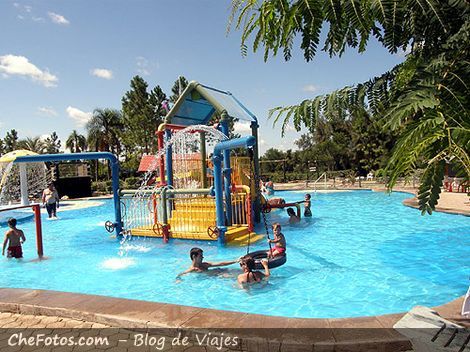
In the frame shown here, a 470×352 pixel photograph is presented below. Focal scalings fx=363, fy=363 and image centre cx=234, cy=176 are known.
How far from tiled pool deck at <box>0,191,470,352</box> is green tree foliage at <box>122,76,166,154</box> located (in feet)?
125

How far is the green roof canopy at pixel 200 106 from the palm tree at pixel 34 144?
51.6 meters

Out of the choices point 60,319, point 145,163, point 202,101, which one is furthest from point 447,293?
point 145,163

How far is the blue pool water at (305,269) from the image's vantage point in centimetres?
638

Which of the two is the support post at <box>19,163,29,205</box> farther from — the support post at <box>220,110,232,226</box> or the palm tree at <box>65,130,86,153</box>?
the palm tree at <box>65,130,86,153</box>

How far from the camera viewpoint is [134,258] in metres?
10.0

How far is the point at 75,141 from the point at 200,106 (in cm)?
4735

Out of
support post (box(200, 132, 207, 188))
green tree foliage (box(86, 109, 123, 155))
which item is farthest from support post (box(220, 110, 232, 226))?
green tree foliage (box(86, 109, 123, 155))

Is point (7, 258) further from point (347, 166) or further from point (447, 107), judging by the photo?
point (347, 166)

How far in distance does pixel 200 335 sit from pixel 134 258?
6.51 m

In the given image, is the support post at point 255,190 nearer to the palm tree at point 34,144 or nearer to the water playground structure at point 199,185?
the water playground structure at point 199,185

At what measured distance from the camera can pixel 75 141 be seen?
55531 mm

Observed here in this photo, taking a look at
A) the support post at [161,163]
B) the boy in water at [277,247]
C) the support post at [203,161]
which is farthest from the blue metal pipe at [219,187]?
the support post at [203,161]

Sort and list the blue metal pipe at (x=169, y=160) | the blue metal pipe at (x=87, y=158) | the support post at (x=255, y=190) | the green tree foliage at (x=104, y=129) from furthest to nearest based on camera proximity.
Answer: the green tree foliage at (x=104, y=129) → the support post at (x=255, y=190) → the blue metal pipe at (x=169, y=160) → the blue metal pipe at (x=87, y=158)

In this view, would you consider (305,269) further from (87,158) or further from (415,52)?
(87,158)
